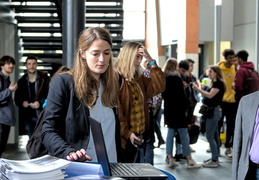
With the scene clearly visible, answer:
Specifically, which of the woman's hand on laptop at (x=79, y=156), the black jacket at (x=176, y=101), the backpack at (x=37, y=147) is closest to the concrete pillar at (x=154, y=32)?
the black jacket at (x=176, y=101)

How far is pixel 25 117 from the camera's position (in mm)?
7152

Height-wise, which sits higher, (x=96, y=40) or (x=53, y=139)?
(x=96, y=40)

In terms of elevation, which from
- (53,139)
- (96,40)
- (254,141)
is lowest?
(254,141)

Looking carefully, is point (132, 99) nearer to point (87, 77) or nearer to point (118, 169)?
point (87, 77)

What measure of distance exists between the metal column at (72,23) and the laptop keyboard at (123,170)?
3.01 metres

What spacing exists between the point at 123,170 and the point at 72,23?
3212 mm

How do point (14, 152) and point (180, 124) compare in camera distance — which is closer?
point (180, 124)

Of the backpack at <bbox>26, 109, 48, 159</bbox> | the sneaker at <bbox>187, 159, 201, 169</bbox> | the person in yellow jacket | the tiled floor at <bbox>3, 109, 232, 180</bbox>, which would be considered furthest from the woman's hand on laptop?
the person in yellow jacket

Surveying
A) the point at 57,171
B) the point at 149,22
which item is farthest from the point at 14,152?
the point at 149,22

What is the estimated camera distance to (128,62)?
4.63m

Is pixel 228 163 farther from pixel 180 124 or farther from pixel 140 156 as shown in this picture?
pixel 140 156

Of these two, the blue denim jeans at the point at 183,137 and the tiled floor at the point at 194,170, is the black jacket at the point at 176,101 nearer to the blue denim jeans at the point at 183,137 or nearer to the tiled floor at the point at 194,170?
the blue denim jeans at the point at 183,137

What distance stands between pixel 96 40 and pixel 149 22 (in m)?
22.9

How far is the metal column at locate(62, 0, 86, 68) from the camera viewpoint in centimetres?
482
